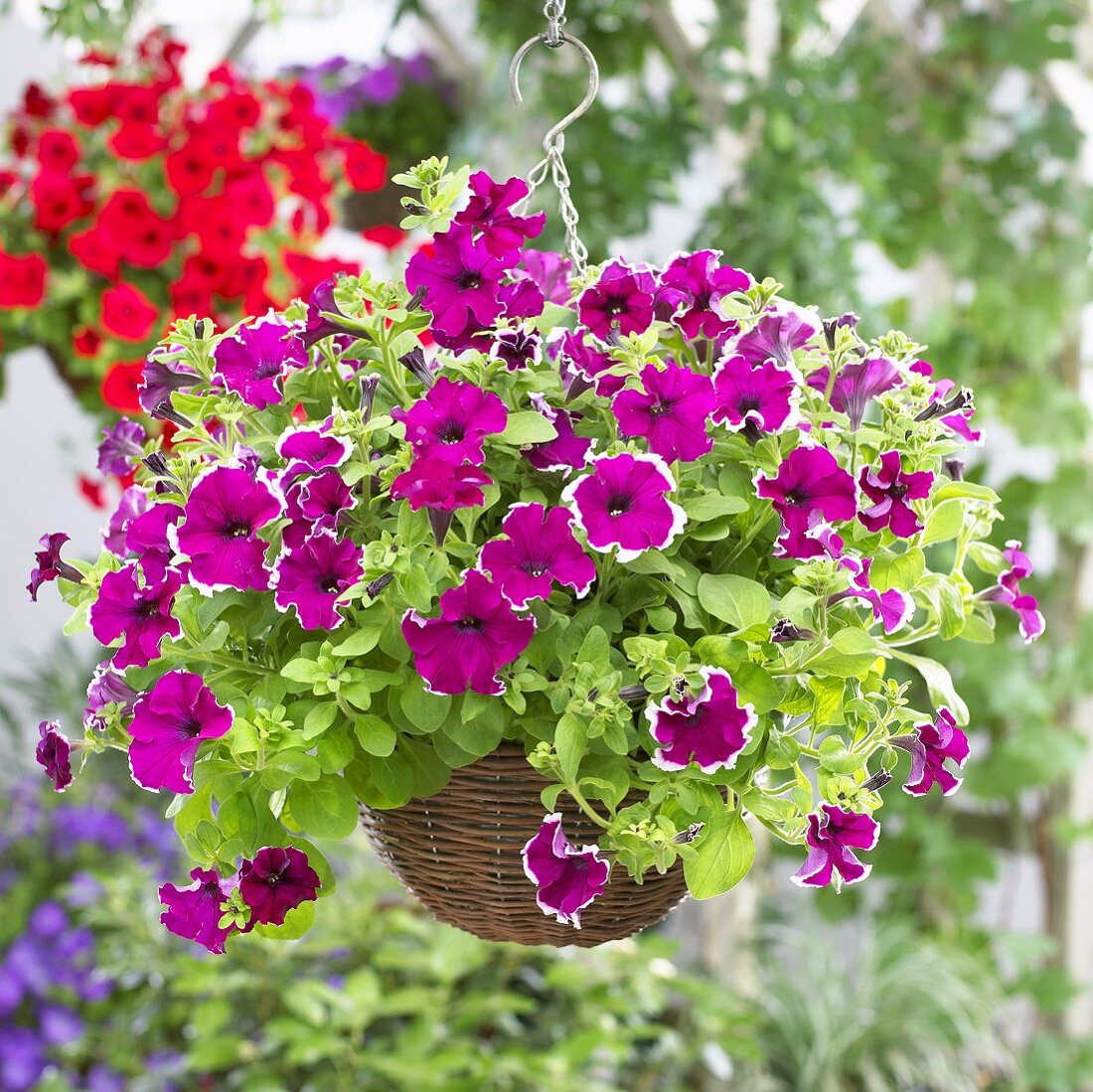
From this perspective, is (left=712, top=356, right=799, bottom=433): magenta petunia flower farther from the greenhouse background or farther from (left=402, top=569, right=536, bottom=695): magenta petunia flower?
the greenhouse background

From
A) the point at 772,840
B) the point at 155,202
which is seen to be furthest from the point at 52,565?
the point at 772,840

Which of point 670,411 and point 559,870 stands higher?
point 670,411

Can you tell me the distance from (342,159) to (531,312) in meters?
1.16

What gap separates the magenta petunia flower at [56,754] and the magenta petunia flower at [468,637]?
20cm

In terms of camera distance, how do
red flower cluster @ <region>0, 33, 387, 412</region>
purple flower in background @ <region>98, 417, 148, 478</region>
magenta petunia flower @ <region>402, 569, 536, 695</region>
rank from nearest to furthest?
magenta petunia flower @ <region>402, 569, 536, 695</region> < purple flower in background @ <region>98, 417, 148, 478</region> < red flower cluster @ <region>0, 33, 387, 412</region>

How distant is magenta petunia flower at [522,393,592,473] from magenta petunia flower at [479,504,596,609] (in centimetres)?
6

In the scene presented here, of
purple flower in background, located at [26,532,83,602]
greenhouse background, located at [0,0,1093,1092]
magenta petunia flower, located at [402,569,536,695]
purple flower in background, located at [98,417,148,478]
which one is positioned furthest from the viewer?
greenhouse background, located at [0,0,1093,1092]

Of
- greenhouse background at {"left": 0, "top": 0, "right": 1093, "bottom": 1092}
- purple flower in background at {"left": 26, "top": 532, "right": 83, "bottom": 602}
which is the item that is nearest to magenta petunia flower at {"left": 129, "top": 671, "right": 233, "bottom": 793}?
purple flower in background at {"left": 26, "top": 532, "right": 83, "bottom": 602}

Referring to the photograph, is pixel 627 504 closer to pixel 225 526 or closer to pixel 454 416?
pixel 454 416

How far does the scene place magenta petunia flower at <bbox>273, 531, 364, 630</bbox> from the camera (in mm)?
599

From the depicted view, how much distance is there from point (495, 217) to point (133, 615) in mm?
261

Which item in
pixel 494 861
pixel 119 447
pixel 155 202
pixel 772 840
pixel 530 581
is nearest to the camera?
pixel 530 581

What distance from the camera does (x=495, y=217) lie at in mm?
619

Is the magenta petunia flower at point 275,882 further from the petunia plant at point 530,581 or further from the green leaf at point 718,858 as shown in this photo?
the green leaf at point 718,858
